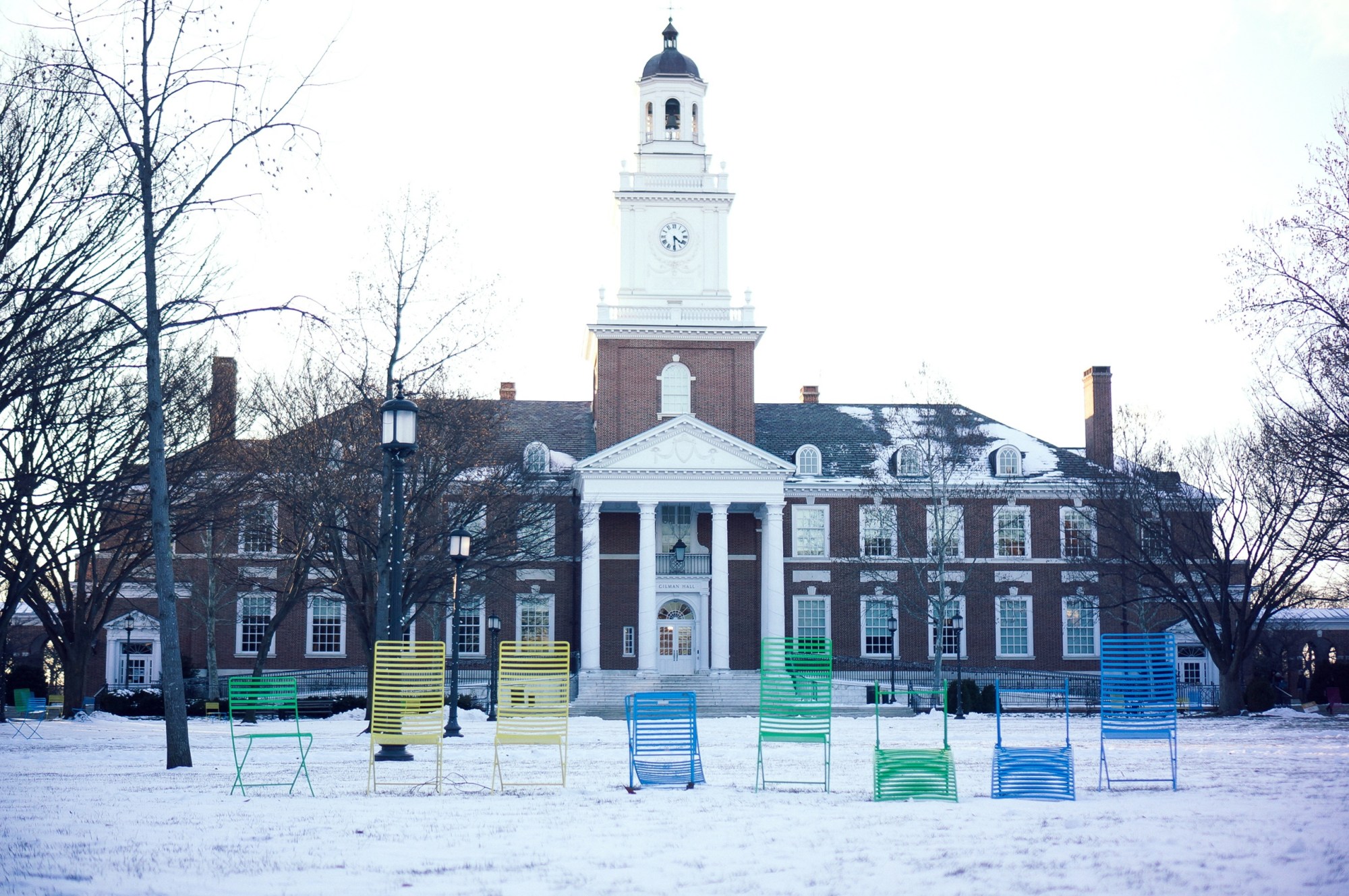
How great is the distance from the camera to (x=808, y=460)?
48469 mm

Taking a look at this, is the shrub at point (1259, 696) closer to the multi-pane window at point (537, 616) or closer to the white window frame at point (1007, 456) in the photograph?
the white window frame at point (1007, 456)

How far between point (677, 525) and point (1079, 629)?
15.7m

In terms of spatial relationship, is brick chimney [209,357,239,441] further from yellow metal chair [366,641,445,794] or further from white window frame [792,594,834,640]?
white window frame [792,594,834,640]

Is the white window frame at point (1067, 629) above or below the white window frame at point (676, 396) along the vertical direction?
below

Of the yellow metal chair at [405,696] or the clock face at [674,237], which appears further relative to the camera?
the clock face at [674,237]

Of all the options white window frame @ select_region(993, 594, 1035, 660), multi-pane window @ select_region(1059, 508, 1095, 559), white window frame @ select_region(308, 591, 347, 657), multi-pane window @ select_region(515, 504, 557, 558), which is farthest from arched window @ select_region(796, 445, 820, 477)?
white window frame @ select_region(308, 591, 347, 657)

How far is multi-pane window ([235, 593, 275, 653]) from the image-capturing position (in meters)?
A: 45.3

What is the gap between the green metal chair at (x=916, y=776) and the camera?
13.2 m

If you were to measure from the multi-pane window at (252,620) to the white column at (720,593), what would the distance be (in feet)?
51.6

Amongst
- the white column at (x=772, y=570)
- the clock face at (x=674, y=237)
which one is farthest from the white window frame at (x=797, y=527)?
the clock face at (x=674, y=237)

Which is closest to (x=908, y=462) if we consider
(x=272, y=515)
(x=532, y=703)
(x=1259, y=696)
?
(x=1259, y=696)

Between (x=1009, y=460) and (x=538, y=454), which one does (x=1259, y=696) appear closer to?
(x=1009, y=460)

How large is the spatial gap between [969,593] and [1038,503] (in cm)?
458

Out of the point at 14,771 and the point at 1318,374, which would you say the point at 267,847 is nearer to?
the point at 14,771
